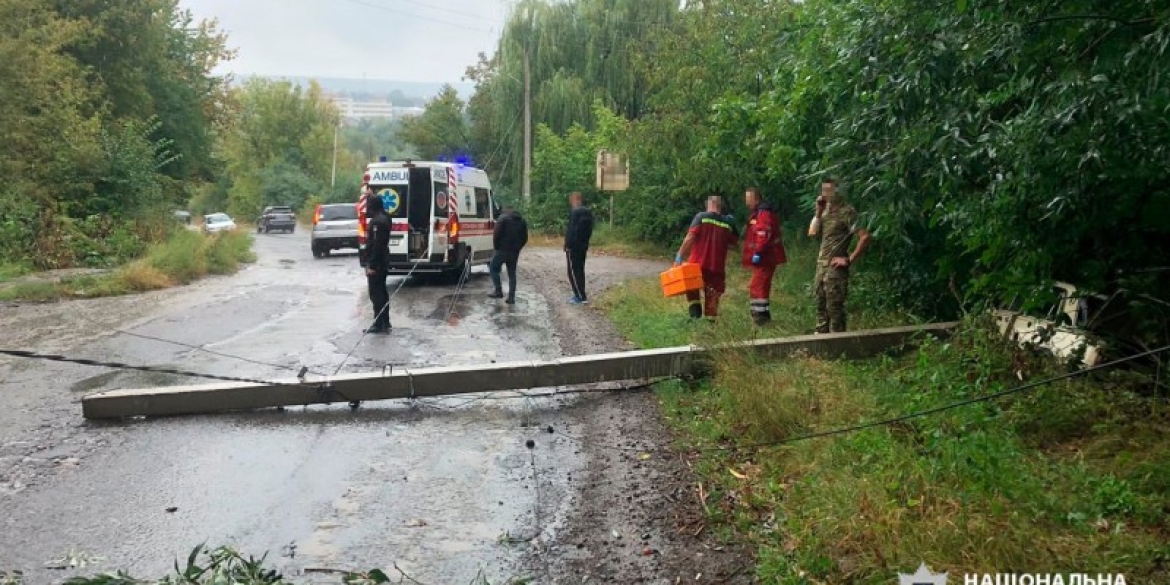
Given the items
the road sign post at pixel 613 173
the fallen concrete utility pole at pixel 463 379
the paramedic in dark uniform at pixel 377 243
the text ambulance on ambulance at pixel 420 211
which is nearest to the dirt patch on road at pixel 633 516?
the fallen concrete utility pole at pixel 463 379

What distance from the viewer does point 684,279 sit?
34.6 feet

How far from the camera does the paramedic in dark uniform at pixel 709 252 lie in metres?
10.7

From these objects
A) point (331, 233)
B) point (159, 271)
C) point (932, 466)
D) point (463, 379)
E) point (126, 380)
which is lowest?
point (126, 380)

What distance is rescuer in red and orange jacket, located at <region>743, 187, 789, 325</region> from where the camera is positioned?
10086mm

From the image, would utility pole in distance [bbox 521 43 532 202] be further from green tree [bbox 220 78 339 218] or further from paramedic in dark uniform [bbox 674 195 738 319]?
green tree [bbox 220 78 339 218]

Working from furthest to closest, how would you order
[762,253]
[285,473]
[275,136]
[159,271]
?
[275,136] < [159,271] < [762,253] < [285,473]

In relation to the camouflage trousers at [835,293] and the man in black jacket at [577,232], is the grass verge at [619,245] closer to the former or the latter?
the man in black jacket at [577,232]

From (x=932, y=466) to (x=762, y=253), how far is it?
555 cm

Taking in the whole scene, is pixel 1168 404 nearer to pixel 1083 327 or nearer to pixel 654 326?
pixel 1083 327

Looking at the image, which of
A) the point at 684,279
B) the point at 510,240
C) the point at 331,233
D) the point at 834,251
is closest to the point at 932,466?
the point at 834,251

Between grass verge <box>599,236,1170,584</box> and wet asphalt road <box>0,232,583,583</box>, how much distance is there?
1.19 meters

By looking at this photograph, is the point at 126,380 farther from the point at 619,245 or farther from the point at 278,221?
the point at 278,221

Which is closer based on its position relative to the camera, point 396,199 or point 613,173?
point 396,199

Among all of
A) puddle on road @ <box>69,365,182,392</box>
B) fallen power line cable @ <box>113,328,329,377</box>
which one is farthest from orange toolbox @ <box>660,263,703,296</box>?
puddle on road @ <box>69,365,182,392</box>
